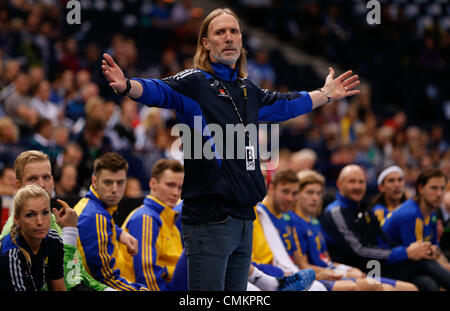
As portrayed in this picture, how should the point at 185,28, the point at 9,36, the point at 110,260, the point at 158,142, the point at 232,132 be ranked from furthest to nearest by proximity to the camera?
1. the point at 185,28
2. the point at 9,36
3. the point at 158,142
4. the point at 110,260
5. the point at 232,132

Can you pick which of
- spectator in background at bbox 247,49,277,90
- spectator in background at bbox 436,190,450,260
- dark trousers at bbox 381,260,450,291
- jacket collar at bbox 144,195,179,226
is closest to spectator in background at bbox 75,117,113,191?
jacket collar at bbox 144,195,179,226

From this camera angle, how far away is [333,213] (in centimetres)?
641

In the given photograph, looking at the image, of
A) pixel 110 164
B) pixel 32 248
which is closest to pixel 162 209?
pixel 110 164

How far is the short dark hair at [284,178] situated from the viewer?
5.79 m

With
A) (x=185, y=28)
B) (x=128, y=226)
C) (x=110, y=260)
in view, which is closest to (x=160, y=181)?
(x=128, y=226)

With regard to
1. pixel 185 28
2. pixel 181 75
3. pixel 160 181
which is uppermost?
pixel 185 28

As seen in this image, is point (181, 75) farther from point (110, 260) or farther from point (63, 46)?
point (63, 46)

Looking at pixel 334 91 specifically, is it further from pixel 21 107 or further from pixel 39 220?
pixel 21 107

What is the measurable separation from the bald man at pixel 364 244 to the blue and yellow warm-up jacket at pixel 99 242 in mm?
2337

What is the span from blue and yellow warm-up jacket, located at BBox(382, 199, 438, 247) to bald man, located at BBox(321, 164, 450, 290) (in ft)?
0.43

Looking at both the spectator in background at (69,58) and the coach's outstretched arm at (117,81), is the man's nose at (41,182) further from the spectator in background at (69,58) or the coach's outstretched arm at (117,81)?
the spectator in background at (69,58)

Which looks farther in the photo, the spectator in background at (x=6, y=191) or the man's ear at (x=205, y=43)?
the spectator in background at (x=6, y=191)

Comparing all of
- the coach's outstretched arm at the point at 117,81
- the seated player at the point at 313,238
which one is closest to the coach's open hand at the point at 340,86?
the coach's outstretched arm at the point at 117,81

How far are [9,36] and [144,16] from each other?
3725mm
